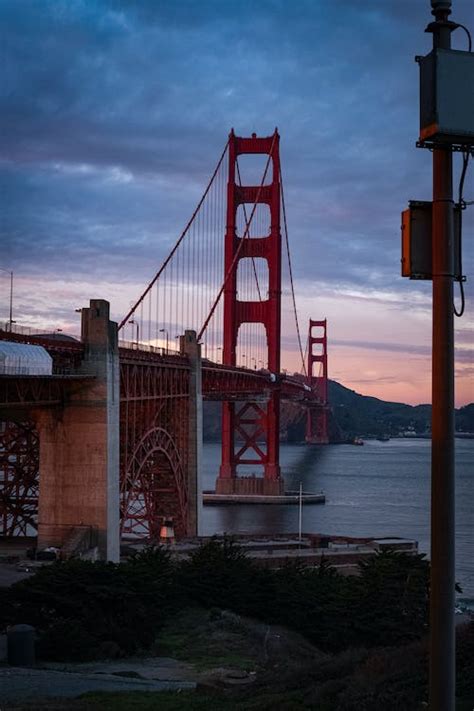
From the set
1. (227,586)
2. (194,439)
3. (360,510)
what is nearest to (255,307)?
(360,510)

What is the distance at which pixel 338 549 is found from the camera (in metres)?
39.1

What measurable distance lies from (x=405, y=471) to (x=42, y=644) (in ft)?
382

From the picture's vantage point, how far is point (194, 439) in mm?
44250

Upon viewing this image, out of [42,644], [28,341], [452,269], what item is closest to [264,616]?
[42,644]

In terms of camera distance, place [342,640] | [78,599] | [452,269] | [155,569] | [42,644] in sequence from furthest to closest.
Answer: [155,569] < [342,640] < [78,599] < [42,644] < [452,269]

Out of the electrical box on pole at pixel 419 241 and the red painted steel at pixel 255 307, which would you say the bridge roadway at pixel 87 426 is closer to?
the electrical box on pole at pixel 419 241

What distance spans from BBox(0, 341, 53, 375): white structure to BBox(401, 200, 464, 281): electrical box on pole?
1871 centimetres

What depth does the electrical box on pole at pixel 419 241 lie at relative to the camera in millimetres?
4379

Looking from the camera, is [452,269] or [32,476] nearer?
[452,269]

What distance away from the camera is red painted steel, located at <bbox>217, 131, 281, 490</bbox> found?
78312 mm

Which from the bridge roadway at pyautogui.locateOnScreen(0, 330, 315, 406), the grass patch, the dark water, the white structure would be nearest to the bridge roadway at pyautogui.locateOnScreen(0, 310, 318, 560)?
the bridge roadway at pyautogui.locateOnScreen(0, 330, 315, 406)

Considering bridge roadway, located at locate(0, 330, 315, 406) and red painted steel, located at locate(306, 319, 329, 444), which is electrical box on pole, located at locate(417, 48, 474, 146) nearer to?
bridge roadway, located at locate(0, 330, 315, 406)

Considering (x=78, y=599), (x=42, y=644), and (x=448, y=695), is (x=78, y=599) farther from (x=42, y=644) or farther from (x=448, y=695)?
(x=448, y=695)

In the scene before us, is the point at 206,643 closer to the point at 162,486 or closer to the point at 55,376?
the point at 55,376
